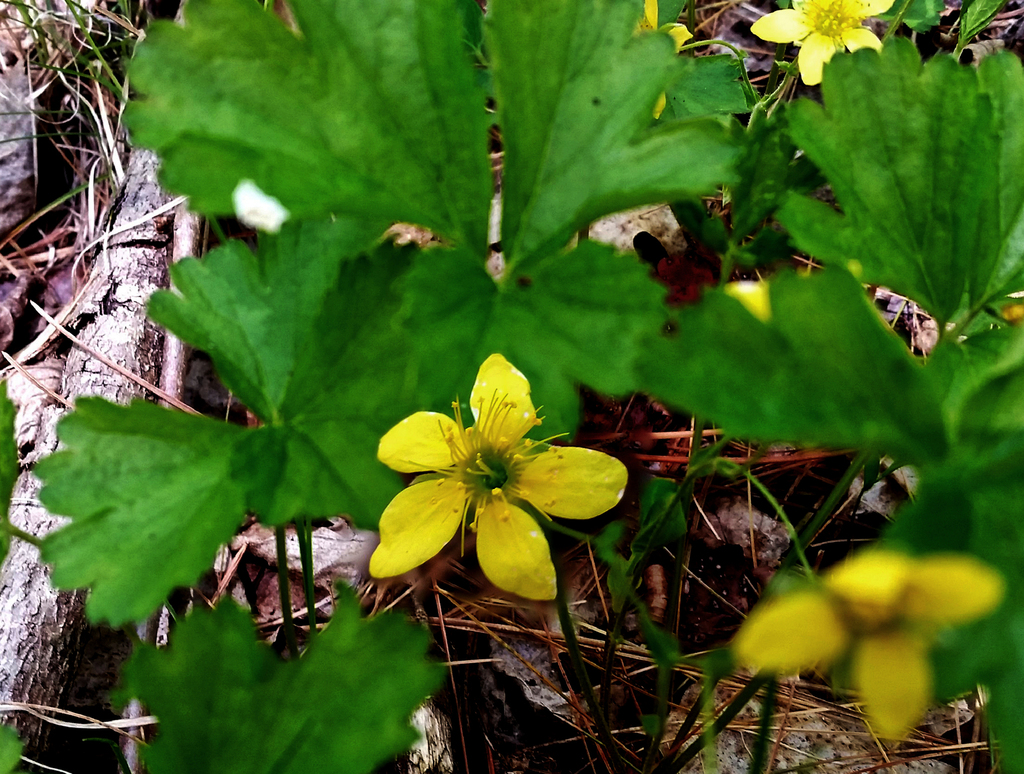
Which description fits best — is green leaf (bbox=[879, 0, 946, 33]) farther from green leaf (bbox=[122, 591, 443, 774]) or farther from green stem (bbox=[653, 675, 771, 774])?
green leaf (bbox=[122, 591, 443, 774])

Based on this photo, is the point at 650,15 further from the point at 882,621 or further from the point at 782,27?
the point at 882,621

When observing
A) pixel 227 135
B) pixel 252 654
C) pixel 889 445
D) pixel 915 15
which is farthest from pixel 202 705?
pixel 915 15

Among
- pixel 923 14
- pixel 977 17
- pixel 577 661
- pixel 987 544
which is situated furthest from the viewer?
pixel 923 14

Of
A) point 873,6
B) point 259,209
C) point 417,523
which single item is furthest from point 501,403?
point 873,6

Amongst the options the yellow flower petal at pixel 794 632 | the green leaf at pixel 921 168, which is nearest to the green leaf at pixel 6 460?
the yellow flower petal at pixel 794 632

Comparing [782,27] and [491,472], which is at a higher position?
[782,27]

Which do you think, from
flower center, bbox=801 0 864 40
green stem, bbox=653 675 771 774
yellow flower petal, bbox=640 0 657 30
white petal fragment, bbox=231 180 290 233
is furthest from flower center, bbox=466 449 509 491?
flower center, bbox=801 0 864 40

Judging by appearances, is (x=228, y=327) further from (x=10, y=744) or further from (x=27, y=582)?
(x=27, y=582)
